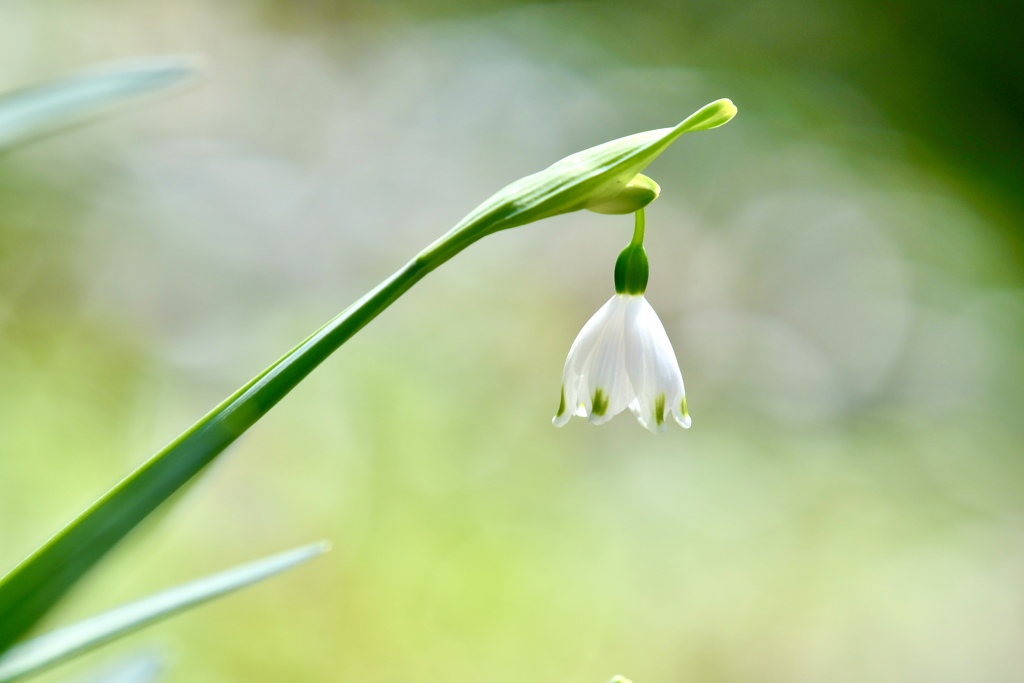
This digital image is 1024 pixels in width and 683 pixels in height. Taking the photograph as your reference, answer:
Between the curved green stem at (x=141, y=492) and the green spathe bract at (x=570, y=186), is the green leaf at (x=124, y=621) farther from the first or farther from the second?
the green spathe bract at (x=570, y=186)

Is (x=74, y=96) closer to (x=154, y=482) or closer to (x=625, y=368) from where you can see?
(x=154, y=482)

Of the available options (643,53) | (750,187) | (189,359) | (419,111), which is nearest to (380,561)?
(189,359)

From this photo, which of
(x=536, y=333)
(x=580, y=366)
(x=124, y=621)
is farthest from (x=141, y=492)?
(x=536, y=333)

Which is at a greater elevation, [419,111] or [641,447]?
[419,111]

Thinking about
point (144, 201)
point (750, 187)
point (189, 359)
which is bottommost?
point (189, 359)

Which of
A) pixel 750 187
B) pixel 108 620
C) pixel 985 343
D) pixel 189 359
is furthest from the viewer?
pixel 750 187

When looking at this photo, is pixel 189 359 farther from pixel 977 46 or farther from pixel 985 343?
→ pixel 977 46

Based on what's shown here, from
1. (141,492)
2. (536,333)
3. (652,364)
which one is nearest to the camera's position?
(141,492)
